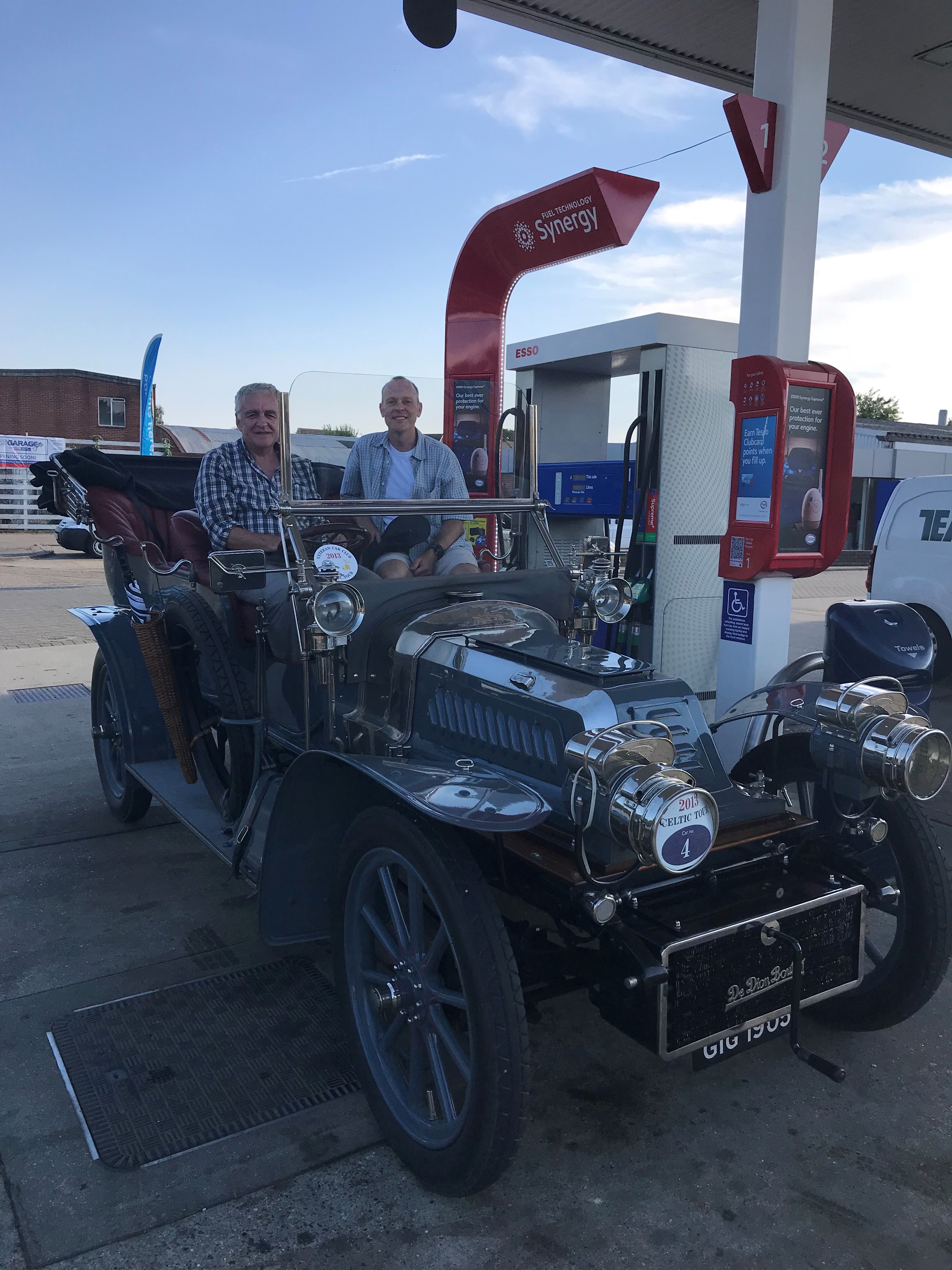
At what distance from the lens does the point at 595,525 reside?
25.3ft

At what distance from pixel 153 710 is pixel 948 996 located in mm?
3415

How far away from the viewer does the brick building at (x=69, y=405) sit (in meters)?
33.8

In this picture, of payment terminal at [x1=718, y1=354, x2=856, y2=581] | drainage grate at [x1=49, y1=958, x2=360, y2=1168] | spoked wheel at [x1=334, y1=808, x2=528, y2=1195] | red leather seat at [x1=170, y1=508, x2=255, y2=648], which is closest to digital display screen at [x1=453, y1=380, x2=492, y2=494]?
payment terminal at [x1=718, y1=354, x2=856, y2=581]

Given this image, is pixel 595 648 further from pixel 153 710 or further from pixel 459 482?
pixel 153 710

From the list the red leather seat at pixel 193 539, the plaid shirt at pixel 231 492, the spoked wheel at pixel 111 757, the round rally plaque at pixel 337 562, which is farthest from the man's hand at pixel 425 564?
the spoked wheel at pixel 111 757

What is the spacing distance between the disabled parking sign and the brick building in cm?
3261

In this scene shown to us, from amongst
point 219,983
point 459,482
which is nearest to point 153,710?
point 219,983

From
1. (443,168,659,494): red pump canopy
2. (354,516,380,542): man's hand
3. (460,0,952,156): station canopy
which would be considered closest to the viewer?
(354,516,380,542): man's hand

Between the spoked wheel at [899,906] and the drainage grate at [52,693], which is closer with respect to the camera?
the spoked wheel at [899,906]

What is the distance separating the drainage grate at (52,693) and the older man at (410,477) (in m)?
4.57

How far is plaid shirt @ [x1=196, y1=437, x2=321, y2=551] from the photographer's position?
3.54m

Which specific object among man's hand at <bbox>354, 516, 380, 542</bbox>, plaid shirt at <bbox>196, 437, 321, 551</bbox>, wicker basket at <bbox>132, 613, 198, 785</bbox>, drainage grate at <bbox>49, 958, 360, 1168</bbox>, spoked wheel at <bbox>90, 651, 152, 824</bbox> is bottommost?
drainage grate at <bbox>49, 958, 360, 1168</bbox>

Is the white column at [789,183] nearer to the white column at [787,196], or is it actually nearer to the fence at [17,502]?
the white column at [787,196]

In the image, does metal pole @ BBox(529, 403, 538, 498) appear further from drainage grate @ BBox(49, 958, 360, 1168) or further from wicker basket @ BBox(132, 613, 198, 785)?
drainage grate @ BBox(49, 958, 360, 1168)
